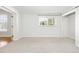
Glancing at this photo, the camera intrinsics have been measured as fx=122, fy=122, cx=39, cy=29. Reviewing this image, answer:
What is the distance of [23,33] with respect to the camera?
37.4 feet

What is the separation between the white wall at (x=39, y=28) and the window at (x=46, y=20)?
13.3 inches

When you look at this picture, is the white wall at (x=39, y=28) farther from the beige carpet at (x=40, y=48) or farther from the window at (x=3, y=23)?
the beige carpet at (x=40, y=48)

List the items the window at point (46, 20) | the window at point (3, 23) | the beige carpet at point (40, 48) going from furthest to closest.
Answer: the window at point (3, 23)
the window at point (46, 20)
the beige carpet at point (40, 48)

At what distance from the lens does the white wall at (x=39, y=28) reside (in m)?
11.4

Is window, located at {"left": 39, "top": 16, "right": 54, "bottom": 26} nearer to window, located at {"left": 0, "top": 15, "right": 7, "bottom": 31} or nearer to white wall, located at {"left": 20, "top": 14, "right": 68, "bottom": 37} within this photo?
white wall, located at {"left": 20, "top": 14, "right": 68, "bottom": 37}

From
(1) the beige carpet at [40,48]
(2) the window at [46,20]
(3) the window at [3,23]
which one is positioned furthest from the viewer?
(3) the window at [3,23]

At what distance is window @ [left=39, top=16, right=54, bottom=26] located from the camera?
11320mm

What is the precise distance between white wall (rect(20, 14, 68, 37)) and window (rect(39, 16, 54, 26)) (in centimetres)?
34

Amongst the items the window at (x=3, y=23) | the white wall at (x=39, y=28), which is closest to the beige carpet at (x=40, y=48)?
the white wall at (x=39, y=28)

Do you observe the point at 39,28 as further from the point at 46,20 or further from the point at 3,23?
the point at 3,23
